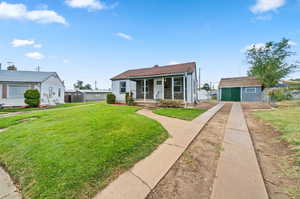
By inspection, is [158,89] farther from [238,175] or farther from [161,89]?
[238,175]

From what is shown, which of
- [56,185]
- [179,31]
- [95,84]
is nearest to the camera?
[56,185]

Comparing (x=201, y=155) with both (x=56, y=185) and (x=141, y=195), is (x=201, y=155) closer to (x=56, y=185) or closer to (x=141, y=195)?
(x=141, y=195)

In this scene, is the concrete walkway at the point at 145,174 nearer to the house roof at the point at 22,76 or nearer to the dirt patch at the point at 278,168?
the dirt patch at the point at 278,168

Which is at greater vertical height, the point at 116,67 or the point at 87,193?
the point at 116,67

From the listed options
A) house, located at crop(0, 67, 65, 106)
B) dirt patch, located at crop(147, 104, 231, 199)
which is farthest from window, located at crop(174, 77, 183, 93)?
house, located at crop(0, 67, 65, 106)

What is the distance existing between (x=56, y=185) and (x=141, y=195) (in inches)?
50.4

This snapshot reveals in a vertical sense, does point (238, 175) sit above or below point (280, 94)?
below

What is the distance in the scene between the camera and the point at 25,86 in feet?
48.6

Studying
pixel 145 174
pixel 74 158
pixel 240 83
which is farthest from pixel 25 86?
pixel 240 83

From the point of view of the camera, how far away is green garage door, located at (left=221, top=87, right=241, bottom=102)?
1947 cm

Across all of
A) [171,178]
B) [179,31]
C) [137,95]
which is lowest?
[171,178]

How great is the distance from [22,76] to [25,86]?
71.8 inches

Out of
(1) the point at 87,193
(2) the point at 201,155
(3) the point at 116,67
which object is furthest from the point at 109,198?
(3) the point at 116,67

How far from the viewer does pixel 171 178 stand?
2.04 meters
